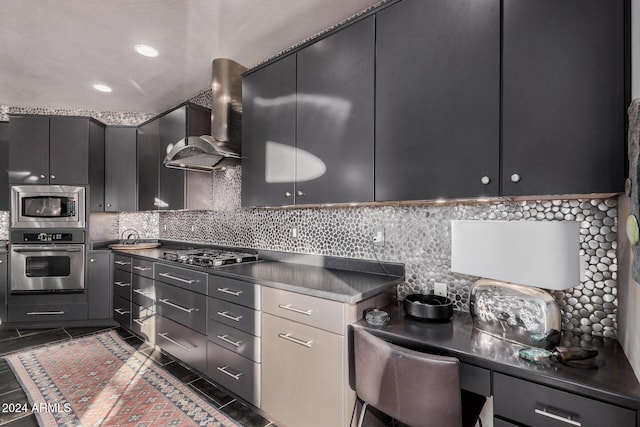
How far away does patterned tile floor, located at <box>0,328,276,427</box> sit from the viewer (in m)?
1.92

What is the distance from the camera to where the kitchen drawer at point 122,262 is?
323 cm

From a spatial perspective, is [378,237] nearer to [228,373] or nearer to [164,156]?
[228,373]

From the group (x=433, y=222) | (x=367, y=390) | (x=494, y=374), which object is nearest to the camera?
(x=494, y=374)

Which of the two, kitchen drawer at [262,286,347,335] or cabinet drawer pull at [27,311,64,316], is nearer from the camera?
kitchen drawer at [262,286,347,335]

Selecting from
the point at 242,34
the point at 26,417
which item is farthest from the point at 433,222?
the point at 26,417

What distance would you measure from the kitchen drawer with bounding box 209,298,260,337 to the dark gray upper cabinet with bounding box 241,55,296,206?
29.3 inches

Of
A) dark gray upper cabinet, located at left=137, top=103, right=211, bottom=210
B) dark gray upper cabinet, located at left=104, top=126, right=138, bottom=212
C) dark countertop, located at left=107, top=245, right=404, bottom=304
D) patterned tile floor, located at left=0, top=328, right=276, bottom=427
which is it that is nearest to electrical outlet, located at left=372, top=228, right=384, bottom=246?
dark countertop, located at left=107, top=245, right=404, bottom=304

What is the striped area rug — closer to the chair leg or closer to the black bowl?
the chair leg

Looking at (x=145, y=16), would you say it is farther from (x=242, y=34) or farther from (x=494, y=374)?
(x=494, y=374)

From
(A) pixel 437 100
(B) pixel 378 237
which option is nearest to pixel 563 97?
(A) pixel 437 100

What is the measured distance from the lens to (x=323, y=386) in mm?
1527

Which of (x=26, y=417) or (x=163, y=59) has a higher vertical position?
(x=163, y=59)

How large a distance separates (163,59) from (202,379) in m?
2.71

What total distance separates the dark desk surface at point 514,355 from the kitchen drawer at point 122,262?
2.84 meters
